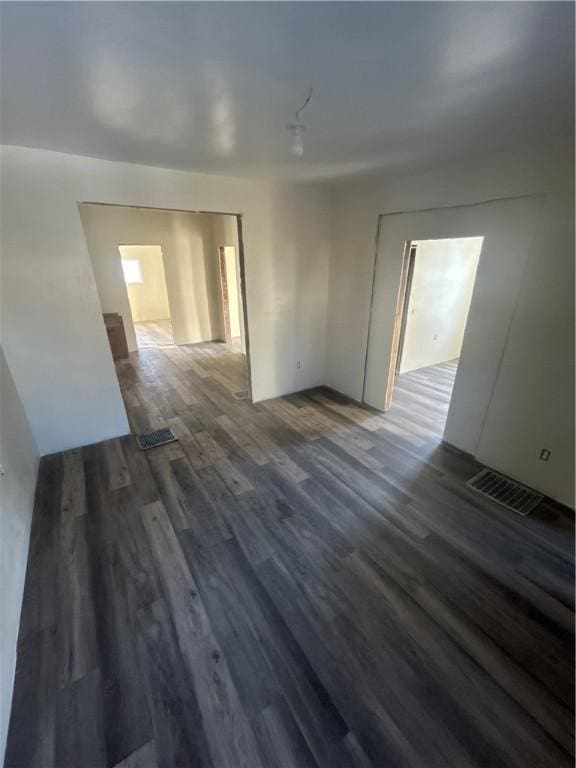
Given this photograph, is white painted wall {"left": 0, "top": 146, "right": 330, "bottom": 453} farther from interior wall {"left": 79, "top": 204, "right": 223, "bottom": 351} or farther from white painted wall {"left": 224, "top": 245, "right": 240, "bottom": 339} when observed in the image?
interior wall {"left": 79, "top": 204, "right": 223, "bottom": 351}

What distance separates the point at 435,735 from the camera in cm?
125

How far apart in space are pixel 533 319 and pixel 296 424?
2.36 meters

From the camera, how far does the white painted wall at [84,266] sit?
8.05 feet

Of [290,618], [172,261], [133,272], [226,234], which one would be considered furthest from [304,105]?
[133,272]

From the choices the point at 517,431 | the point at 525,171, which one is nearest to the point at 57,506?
the point at 517,431

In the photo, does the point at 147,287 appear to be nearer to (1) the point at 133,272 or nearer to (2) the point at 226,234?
(1) the point at 133,272

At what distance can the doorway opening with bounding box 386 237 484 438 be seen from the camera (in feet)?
13.6

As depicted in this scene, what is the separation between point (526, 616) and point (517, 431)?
139 cm

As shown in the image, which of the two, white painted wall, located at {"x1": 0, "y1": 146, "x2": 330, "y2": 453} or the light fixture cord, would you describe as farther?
white painted wall, located at {"x1": 0, "y1": 146, "x2": 330, "y2": 453}

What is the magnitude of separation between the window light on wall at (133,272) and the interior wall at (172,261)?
3906mm

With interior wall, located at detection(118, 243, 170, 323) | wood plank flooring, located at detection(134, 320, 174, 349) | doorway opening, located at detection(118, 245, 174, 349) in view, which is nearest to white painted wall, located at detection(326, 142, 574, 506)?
wood plank flooring, located at detection(134, 320, 174, 349)

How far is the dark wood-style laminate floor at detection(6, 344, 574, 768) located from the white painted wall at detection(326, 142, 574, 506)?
14.6 inches

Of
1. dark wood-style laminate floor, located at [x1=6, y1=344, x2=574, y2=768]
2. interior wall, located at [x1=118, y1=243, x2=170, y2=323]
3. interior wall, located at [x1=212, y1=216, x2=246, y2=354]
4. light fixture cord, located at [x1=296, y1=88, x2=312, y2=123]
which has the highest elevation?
light fixture cord, located at [x1=296, y1=88, x2=312, y2=123]

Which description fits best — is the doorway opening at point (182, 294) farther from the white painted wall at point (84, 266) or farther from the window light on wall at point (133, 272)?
the window light on wall at point (133, 272)
